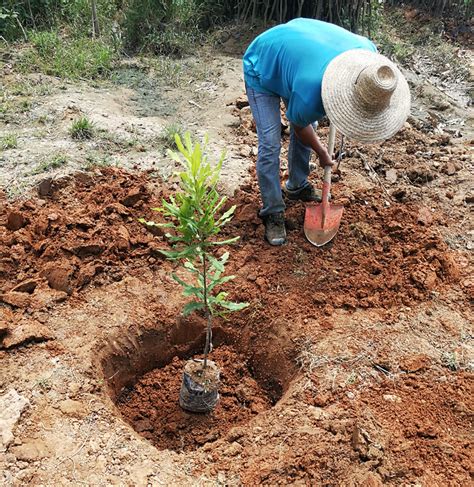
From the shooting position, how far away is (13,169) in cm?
382

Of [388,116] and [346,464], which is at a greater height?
[388,116]

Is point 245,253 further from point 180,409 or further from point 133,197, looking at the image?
point 180,409

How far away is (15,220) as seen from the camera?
3326 millimetres

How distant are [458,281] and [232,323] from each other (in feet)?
4.56

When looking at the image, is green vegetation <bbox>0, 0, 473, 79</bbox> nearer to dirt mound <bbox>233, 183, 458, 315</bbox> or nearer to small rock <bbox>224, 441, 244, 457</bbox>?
dirt mound <bbox>233, 183, 458, 315</bbox>

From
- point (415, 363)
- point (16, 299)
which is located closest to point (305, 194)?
point (415, 363)

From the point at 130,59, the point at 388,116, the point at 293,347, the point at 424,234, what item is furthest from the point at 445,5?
the point at 293,347

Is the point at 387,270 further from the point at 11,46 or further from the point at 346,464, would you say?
the point at 11,46

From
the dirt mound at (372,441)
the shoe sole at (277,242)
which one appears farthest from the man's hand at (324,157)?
the dirt mound at (372,441)

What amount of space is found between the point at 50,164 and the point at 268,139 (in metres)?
1.61

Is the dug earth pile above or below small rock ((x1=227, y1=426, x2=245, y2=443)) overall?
above

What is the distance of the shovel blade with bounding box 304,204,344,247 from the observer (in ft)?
11.4

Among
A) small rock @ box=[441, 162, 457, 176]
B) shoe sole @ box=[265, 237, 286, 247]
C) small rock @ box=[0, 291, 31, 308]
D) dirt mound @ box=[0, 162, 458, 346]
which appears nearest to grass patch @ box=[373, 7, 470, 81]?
small rock @ box=[441, 162, 457, 176]

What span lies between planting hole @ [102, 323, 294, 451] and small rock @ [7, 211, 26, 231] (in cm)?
103
